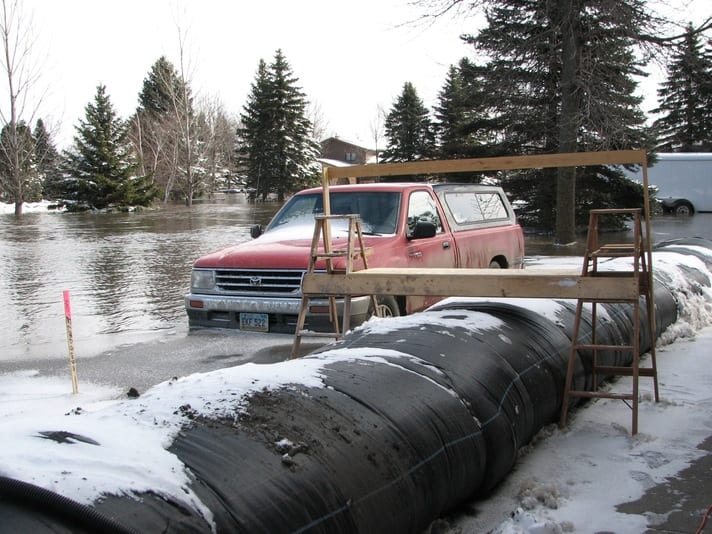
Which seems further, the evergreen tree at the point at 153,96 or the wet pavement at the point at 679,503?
the evergreen tree at the point at 153,96

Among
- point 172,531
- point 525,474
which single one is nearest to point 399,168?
point 525,474

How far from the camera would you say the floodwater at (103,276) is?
871 centimetres

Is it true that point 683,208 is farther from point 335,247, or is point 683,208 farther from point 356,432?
point 356,432

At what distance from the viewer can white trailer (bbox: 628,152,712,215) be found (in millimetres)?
32688

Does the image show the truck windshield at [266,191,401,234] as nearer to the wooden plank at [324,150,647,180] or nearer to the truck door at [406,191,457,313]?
the truck door at [406,191,457,313]

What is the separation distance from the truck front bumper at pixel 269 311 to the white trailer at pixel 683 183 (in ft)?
97.0

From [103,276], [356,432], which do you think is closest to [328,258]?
[356,432]

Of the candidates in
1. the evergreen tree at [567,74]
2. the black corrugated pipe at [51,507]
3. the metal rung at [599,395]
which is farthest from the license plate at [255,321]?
the evergreen tree at [567,74]

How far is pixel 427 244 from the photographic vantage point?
785cm

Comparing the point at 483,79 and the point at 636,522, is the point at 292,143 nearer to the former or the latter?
the point at 483,79

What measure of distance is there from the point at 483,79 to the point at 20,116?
26.9 meters

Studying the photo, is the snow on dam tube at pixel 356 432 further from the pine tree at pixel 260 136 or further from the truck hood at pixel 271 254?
the pine tree at pixel 260 136

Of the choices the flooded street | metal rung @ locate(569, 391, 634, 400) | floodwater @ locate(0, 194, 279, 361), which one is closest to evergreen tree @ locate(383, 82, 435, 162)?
floodwater @ locate(0, 194, 279, 361)

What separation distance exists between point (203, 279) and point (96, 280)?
7.01m
